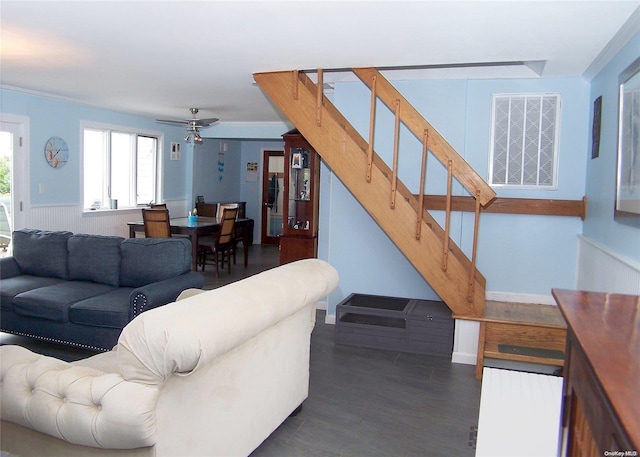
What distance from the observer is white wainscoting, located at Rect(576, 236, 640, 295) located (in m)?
3.16

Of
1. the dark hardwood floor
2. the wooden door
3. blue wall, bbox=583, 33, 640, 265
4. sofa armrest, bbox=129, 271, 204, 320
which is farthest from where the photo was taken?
the wooden door

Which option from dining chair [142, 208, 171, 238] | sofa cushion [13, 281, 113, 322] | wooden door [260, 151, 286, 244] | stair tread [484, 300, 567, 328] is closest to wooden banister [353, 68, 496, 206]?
stair tread [484, 300, 567, 328]

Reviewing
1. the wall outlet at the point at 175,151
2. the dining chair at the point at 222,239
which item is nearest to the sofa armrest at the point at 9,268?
the dining chair at the point at 222,239

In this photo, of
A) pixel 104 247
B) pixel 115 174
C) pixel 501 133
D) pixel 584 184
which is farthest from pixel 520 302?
pixel 115 174

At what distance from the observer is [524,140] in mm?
4922

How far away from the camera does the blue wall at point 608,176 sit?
11.1ft

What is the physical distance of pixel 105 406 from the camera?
71.6 inches

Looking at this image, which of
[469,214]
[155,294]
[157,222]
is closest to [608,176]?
[469,214]

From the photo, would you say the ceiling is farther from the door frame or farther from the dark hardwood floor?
the dark hardwood floor

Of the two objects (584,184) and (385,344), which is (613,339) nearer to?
(385,344)

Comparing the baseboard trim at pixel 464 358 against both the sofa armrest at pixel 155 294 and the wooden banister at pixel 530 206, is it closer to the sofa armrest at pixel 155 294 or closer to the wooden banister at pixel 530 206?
the wooden banister at pixel 530 206

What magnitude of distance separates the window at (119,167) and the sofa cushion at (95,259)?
3.68m

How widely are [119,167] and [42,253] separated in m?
4.22

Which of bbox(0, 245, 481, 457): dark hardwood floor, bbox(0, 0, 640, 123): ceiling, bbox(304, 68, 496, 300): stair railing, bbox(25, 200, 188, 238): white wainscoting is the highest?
bbox(0, 0, 640, 123): ceiling
